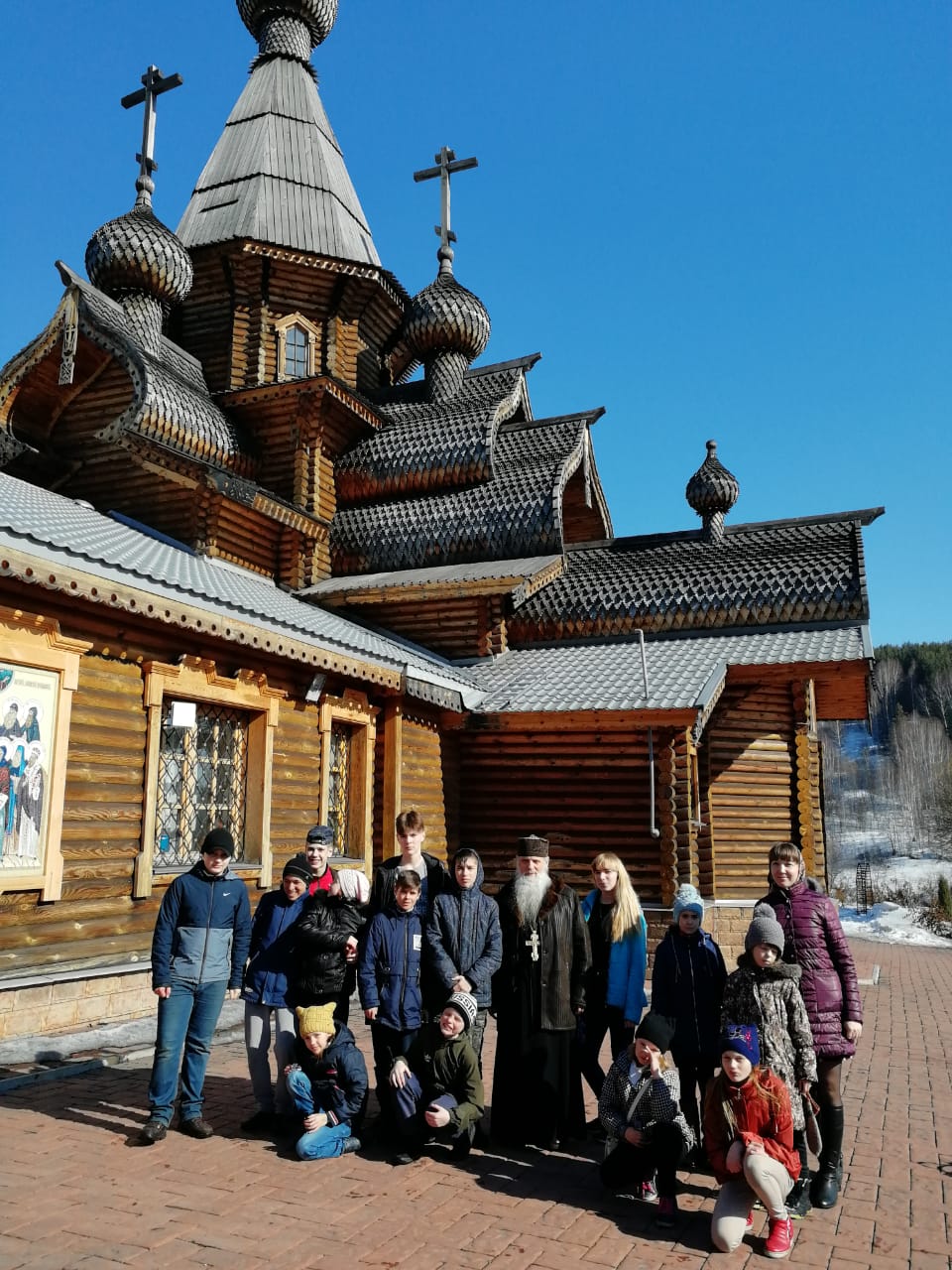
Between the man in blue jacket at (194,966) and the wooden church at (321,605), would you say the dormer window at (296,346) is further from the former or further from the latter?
the man in blue jacket at (194,966)

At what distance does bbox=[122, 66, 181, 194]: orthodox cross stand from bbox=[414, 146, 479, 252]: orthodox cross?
16.3ft

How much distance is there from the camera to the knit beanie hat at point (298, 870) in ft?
17.4

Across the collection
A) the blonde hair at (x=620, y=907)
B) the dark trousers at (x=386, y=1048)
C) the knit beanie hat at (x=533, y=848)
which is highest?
the knit beanie hat at (x=533, y=848)

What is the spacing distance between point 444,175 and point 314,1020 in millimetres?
16764

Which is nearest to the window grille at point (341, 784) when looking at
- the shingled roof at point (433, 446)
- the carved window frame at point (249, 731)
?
the carved window frame at point (249, 731)

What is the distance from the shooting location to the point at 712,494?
15062mm

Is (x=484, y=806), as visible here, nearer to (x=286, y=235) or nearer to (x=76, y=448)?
(x=76, y=448)

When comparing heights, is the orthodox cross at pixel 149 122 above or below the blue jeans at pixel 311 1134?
above

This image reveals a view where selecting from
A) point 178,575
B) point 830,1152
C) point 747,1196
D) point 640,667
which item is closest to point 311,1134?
point 747,1196

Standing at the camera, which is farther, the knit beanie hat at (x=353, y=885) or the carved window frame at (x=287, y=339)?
the carved window frame at (x=287, y=339)

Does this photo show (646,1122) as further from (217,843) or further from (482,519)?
(482,519)

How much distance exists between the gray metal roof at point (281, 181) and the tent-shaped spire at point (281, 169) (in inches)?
0.8

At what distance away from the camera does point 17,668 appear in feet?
21.7

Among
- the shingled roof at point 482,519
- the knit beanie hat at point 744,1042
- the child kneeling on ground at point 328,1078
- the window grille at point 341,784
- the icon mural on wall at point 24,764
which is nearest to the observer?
the knit beanie hat at point 744,1042
